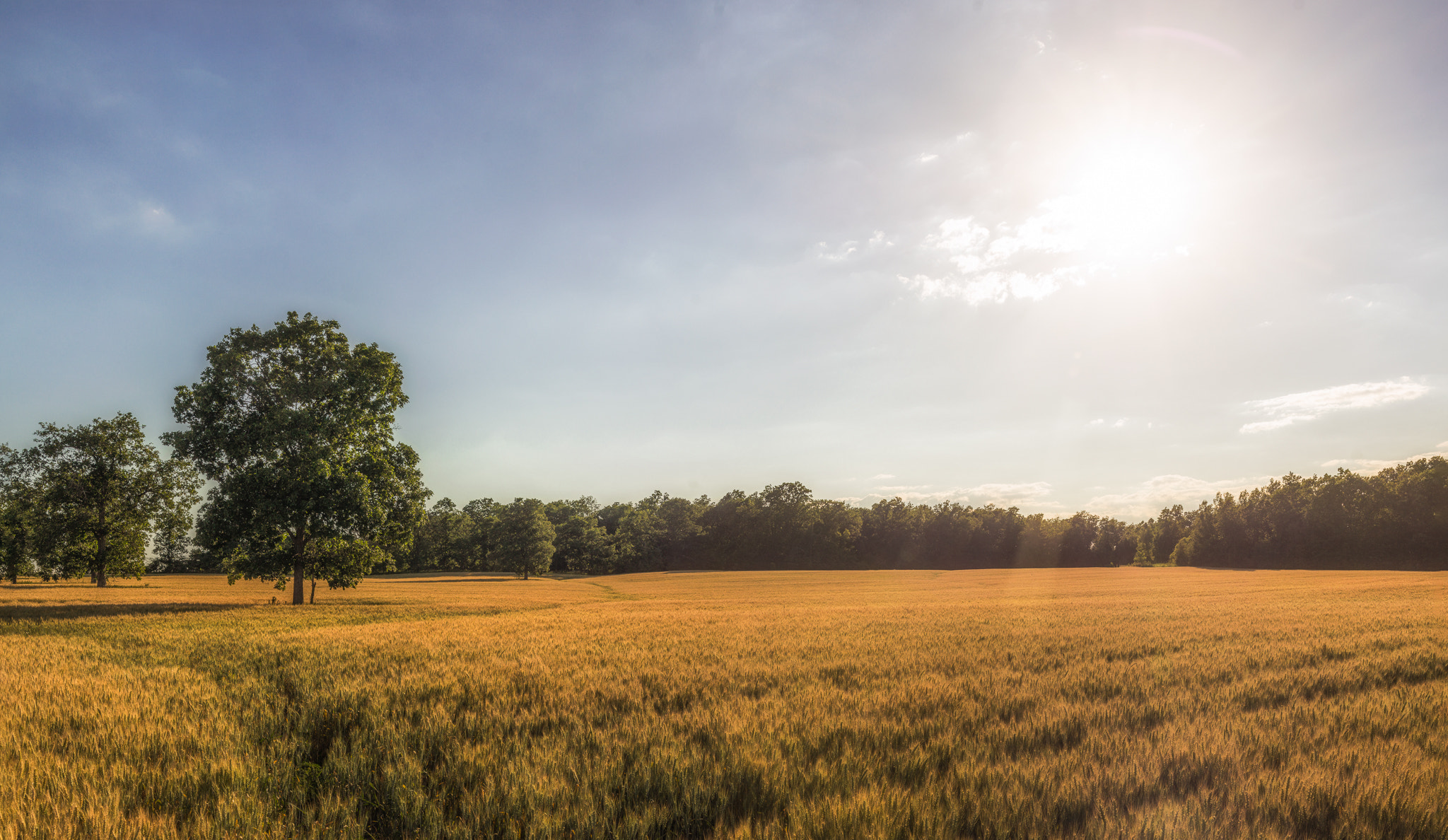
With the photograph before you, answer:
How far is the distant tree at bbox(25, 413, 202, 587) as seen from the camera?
40.6 metres

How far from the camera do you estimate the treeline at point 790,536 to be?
4688 inches

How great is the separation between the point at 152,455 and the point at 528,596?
3009cm

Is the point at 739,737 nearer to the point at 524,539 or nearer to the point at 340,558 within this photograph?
the point at 340,558

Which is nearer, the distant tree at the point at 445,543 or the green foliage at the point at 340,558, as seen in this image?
the green foliage at the point at 340,558

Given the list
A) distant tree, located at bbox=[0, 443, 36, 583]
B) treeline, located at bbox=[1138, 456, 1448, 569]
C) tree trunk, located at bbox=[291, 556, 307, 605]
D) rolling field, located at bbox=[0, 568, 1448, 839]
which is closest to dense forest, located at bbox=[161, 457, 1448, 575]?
treeline, located at bbox=[1138, 456, 1448, 569]

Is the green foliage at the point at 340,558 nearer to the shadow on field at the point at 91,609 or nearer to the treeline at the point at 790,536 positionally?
the shadow on field at the point at 91,609

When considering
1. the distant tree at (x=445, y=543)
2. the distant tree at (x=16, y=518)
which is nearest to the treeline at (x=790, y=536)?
the distant tree at (x=445, y=543)

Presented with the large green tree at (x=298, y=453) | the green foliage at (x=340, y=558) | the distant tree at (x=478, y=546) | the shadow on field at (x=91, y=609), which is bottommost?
the distant tree at (x=478, y=546)

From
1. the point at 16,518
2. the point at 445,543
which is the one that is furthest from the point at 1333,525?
the point at 16,518

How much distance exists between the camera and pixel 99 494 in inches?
1652

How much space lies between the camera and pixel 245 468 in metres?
26.2

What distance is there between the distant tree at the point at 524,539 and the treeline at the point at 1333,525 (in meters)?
122

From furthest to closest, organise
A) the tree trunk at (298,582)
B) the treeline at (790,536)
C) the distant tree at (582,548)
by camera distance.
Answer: the treeline at (790,536), the distant tree at (582,548), the tree trunk at (298,582)

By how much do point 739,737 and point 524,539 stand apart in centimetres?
8936
